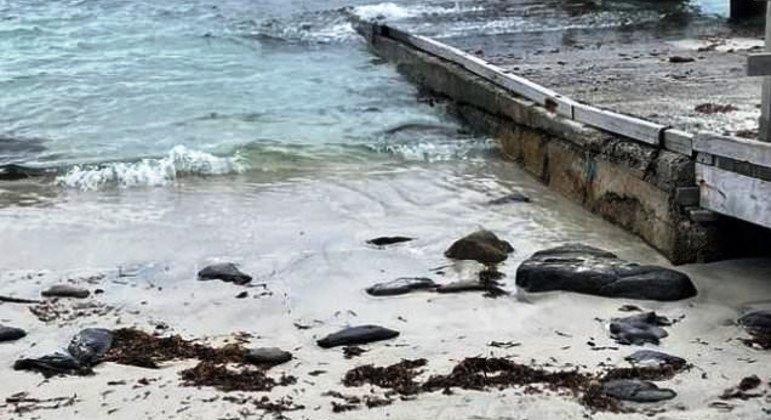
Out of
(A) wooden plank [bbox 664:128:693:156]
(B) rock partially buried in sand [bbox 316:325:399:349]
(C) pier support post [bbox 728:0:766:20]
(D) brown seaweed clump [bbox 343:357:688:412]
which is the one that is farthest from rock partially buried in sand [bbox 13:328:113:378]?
(C) pier support post [bbox 728:0:766:20]

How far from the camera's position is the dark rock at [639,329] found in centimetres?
495

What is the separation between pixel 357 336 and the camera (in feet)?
16.5

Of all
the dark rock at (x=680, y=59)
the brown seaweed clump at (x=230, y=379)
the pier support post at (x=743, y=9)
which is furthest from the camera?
the pier support post at (x=743, y=9)

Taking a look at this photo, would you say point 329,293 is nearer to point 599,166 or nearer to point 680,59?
point 599,166

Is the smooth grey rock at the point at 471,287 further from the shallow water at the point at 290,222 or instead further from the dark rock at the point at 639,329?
the dark rock at the point at 639,329

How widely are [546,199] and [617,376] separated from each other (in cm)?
357

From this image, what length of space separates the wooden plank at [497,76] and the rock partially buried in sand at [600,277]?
7.60 ft

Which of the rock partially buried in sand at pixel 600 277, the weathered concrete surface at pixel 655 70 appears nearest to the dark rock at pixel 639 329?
the rock partially buried in sand at pixel 600 277

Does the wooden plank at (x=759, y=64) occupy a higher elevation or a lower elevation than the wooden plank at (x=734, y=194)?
higher

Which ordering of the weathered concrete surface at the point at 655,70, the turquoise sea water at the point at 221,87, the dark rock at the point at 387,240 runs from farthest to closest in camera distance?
the turquoise sea water at the point at 221,87, the weathered concrete surface at the point at 655,70, the dark rock at the point at 387,240

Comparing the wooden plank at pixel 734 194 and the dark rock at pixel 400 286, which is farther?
the dark rock at pixel 400 286

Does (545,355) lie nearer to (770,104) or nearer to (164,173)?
(770,104)

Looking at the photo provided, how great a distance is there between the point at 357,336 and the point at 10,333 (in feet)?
5.93

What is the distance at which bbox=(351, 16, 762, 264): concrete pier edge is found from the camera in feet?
19.8
